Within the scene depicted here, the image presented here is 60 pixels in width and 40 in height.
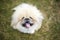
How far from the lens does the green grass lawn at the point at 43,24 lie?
351 cm

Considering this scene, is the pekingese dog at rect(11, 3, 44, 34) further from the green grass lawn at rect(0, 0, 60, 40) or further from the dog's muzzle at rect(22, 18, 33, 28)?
the green grass lawn at rect(0, 0, 60, 40)

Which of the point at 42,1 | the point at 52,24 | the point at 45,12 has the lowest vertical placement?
the point at 52,24

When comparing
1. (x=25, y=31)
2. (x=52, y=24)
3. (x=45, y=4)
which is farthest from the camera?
(x=45, y=4)

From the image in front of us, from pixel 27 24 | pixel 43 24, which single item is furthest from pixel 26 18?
pixel 43 24

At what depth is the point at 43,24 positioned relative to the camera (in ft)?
12.1

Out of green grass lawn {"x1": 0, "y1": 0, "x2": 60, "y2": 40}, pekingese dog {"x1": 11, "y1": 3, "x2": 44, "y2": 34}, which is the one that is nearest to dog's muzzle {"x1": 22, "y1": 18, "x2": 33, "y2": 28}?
pekingese dog {"x1": 11, "y1": 3, "x2": 44, "y2": 34}

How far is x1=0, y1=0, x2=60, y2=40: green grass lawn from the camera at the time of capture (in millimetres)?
3510

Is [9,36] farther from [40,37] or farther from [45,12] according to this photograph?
[45,12]

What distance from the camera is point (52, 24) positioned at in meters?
3.67

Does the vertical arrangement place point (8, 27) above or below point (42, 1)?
below

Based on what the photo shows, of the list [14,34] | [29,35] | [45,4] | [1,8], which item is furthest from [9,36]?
[45,4]

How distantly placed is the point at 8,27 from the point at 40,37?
58cm

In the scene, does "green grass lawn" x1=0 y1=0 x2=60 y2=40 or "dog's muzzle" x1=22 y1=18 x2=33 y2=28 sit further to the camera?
"green grass lawn" x1=0 y1=0 x2=60 y2=40

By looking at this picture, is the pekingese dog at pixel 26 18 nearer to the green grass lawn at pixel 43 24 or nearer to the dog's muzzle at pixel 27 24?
the dog's muzzle at pixel 27 24
